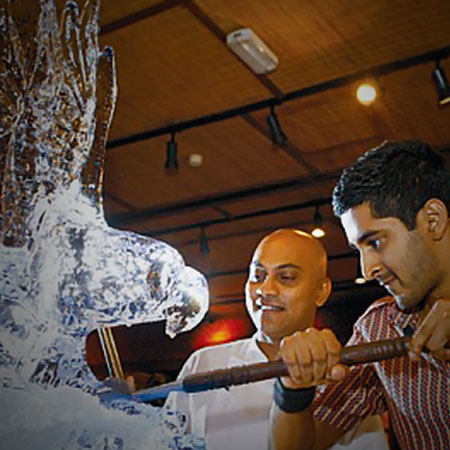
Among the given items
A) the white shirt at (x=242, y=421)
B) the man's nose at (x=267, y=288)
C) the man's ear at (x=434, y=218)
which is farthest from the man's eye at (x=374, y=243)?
the man's nose at (x=267, y=288)

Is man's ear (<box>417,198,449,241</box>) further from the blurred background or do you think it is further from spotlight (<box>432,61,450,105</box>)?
spotlight (<box>432,61,450,105</box>)

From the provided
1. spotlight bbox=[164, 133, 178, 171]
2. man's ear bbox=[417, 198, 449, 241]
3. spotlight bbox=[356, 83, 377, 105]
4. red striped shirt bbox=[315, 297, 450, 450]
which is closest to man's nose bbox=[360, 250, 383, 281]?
man's ear bbox=[417, 198, 449, 241]

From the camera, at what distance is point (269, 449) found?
1.42 meters

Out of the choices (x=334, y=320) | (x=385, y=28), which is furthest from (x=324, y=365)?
(x=334, y=320)

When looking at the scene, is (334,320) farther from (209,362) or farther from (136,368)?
(209,362)

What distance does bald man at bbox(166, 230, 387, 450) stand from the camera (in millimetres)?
1516

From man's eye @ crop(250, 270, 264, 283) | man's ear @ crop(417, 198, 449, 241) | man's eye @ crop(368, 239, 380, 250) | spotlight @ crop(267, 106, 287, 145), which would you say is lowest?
man's eye @ crop(368, 239, 380, 250)

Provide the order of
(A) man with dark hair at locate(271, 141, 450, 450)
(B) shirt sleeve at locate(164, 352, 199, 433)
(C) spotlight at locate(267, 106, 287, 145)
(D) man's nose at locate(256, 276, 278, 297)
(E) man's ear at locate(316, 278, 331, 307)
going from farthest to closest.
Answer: (C) spotlight at locate(267, 106, 287, 145) < (E) man's ear at locate(316, 278, 331, 307) < (D) man's nose at locate(256, 276, 278, 297) < (A) man with dark hair at locate(271, 141, 450, 450) < (B) shirt sleeve at locate(164, 352, 199, 433)

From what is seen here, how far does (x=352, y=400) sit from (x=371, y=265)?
1.43ft

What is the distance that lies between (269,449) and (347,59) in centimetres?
204

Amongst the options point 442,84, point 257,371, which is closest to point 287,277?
point 257,371

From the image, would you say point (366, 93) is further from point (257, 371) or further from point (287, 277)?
point (257, 371)

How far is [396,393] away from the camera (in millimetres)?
1487

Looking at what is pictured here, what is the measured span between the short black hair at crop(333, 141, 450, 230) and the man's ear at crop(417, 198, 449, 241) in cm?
1
